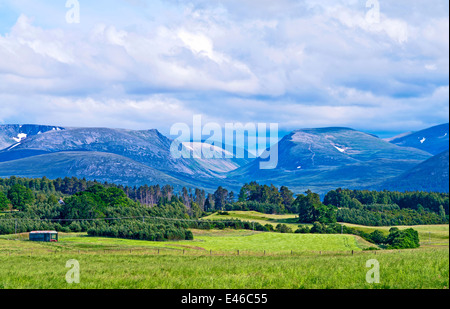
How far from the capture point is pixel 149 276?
131 feet

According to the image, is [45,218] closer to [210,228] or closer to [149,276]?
[210,228]

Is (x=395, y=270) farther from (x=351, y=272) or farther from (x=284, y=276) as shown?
(x=284, y=276)

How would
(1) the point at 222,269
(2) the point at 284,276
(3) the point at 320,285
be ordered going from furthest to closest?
(1) the point at 222,269 < (2) the point at 284,276 < (3) the point at 320,285

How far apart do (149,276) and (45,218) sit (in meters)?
165

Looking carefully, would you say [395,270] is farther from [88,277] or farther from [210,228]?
[210,228]

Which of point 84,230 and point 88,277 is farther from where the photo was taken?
point 84,230
